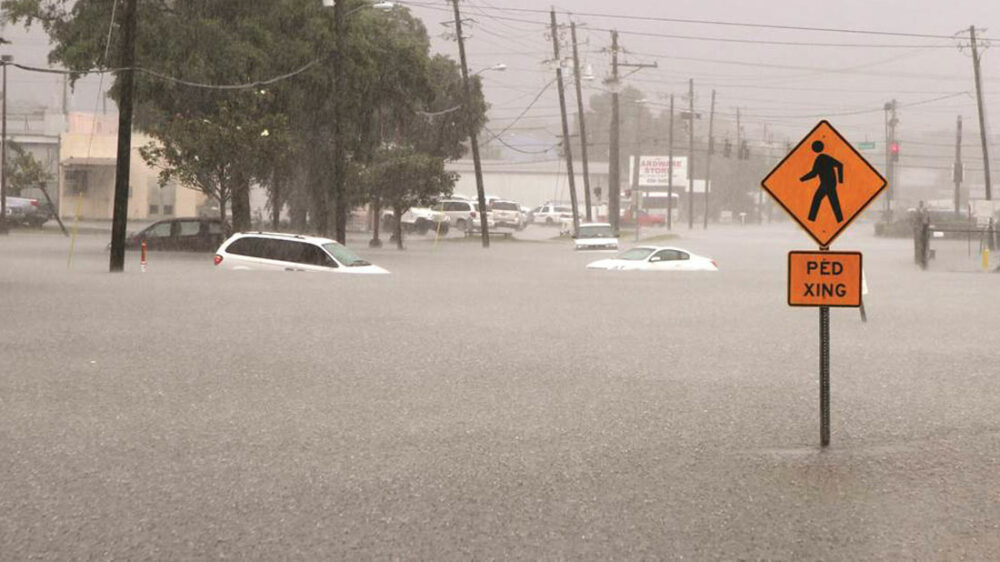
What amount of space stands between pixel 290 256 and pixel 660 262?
12572 mm

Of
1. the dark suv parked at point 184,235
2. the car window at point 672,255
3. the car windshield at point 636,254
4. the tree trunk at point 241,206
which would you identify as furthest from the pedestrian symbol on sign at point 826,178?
the dark suv parked at point 184,235

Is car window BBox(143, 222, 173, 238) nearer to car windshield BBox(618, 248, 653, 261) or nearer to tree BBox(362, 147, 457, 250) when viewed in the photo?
tree BBox(362, 147, 457, 250)

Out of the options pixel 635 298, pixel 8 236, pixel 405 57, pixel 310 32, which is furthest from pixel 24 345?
pixel 8 236

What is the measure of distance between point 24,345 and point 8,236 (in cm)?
4384

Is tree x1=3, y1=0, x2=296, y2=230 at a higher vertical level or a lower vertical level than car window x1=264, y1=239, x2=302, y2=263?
higher

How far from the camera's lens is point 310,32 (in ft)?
148

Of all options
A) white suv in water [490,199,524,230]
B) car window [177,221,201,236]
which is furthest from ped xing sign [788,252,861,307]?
white suv in water [490,199,524,230]

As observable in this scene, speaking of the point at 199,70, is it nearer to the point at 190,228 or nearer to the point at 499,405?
the point at 190,228

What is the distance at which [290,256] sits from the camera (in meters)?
33.1

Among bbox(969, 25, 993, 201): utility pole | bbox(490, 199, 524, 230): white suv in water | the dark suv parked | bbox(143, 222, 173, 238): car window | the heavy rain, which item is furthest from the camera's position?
bbox(490, 199, 524, 230): white suv in water

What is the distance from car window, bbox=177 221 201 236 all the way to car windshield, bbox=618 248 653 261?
1397 centimetres

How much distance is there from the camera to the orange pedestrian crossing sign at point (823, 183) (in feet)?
32.6

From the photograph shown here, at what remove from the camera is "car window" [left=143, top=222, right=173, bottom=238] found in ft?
146

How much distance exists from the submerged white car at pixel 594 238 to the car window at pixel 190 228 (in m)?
18.8
